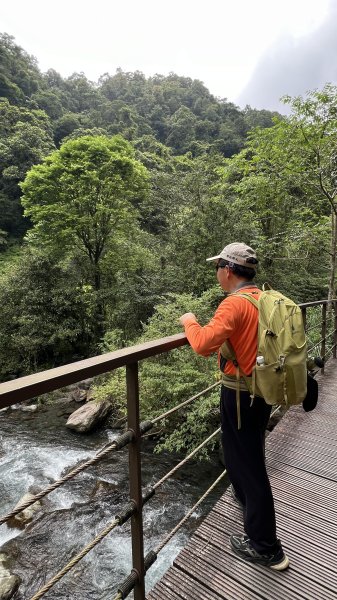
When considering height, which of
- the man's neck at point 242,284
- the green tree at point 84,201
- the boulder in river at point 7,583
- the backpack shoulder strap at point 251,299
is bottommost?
the boulder in river at point 7,583

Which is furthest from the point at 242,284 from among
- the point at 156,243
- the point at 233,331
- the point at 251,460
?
the point at 156,243

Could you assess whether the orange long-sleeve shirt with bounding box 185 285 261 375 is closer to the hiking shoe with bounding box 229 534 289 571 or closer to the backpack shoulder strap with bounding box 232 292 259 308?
the backpack shoulder strap with bounding box 232 292 259 308

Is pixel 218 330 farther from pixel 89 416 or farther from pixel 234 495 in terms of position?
pixel 89 416

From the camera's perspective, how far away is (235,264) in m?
1.59

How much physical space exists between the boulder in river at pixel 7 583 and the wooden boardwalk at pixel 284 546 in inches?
130

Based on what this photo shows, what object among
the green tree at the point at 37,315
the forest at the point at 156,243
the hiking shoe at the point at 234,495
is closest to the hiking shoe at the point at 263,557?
the hiking shoe at the point at 234,495

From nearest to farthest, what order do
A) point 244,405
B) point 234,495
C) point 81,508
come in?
point 244,405, point 234,495, point 81,508

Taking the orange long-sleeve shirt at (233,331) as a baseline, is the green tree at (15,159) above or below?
above

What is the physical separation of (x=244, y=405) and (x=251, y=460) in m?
0.27

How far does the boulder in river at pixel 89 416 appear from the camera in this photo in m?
8.01

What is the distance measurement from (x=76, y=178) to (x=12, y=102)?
2213cm

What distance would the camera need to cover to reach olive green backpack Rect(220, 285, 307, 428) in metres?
1.44

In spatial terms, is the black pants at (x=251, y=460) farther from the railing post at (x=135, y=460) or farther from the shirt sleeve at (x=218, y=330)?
the railing post at (x=135, y=460)

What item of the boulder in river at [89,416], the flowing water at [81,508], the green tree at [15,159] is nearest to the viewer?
the flowing water at [81,508]
